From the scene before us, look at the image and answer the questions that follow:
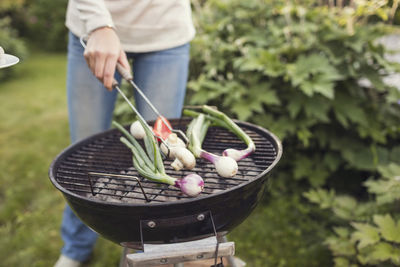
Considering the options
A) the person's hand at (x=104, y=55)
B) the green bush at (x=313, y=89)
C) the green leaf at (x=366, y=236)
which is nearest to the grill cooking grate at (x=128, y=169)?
the person's hand at (x=104, y=55)

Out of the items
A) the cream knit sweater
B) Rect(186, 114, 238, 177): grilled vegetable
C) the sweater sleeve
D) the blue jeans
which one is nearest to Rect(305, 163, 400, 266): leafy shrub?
Rect(186, 114, 238, 177): grilled vegetable

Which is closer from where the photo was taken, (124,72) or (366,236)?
(124,72)

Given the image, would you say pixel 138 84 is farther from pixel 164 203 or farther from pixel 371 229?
pixel 371 229

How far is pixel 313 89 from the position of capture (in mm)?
2734

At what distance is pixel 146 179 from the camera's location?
144 cm

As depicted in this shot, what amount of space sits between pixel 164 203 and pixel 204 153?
1.27 ft

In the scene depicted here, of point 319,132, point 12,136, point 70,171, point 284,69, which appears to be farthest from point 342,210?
point 12,136

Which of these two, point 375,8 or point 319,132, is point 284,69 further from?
point 375,8

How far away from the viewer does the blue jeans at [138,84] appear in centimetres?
189

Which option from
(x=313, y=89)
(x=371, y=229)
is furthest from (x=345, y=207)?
(x=313, y=89)

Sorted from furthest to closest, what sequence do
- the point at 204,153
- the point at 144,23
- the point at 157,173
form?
the point at 144,23 → the point at 204,153 → the point at 157,173

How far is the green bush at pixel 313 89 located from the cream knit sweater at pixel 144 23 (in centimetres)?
104

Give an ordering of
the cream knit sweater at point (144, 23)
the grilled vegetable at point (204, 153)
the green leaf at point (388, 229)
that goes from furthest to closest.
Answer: the green leaf at point (388, 229)
the cream knit sweater at point (144, 23)
the grilled vegetable at point (204, 153)

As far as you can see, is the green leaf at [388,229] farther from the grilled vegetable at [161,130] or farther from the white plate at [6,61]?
the white plate at [6,61]
